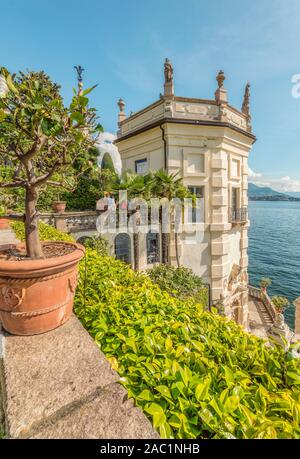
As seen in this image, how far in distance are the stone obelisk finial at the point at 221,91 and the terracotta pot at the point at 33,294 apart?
13.6 metres

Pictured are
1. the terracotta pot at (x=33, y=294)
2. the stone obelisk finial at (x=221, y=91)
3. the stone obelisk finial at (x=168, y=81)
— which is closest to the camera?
the terracotta pot at (x=33, y=294)

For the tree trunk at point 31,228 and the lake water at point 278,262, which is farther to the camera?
the lake water at point 278,262

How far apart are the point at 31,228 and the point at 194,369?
220cm

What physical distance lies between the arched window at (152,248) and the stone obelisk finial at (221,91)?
8655 mm

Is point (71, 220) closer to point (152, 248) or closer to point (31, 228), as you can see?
point (152, 248)

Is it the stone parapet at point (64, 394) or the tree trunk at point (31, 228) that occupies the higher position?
the tree trunk at point (31, 228)

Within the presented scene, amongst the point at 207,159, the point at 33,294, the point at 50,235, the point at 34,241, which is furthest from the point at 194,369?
the point at 207,159

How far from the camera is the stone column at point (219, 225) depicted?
12.5m

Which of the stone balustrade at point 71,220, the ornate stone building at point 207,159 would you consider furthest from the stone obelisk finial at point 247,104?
the stone balustrade at point 71,220

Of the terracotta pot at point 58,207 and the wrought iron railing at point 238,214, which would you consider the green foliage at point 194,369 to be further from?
the wrought iron railing at point 238,214

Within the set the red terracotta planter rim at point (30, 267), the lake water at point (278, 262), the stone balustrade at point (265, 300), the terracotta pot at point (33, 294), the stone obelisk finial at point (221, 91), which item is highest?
the stone obelisk finial at point (221, 91)

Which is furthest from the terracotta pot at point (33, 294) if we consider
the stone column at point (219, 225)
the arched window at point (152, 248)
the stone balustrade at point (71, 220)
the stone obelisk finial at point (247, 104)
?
the stone obelisk finial at point (247, 104)

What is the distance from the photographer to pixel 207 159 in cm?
1238

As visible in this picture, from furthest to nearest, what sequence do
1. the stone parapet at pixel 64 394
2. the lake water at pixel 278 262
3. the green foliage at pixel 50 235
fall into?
1. the lake water at pixel 278 262
2. the green foliage at pixel 50 235
3. the stone parapet at pixel 64 394
